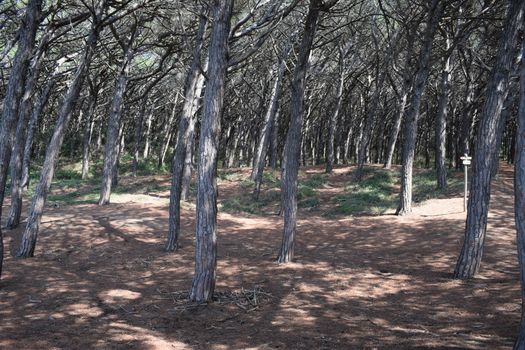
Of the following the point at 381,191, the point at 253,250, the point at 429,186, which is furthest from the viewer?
the point at 381,191

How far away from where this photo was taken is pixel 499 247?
29.5ft

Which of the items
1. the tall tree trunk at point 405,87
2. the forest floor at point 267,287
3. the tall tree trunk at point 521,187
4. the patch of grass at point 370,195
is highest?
the tall tree trunk at point 405,87

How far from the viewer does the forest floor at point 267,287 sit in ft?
16.9

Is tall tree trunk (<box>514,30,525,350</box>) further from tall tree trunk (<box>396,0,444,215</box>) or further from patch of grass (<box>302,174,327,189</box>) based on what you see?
patch of grass (<box>302,174,327,189</box>)

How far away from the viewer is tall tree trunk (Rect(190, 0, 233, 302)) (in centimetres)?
652

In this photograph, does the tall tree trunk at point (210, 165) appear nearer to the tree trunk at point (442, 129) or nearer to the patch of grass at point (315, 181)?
the tree trunk at point (442, 129)

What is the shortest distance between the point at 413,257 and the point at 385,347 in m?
4.94

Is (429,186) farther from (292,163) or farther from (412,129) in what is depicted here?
(292,163)

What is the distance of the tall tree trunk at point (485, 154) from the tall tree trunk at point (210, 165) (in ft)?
15.0

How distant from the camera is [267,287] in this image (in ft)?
24.3

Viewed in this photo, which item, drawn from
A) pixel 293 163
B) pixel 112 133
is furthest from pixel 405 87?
pixel 112 133

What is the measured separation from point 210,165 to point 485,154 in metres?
4.90

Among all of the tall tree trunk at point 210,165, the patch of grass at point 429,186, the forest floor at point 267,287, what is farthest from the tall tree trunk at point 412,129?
the tall tree trunk at point 210,165

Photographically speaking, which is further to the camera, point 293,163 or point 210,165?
point 293,163
